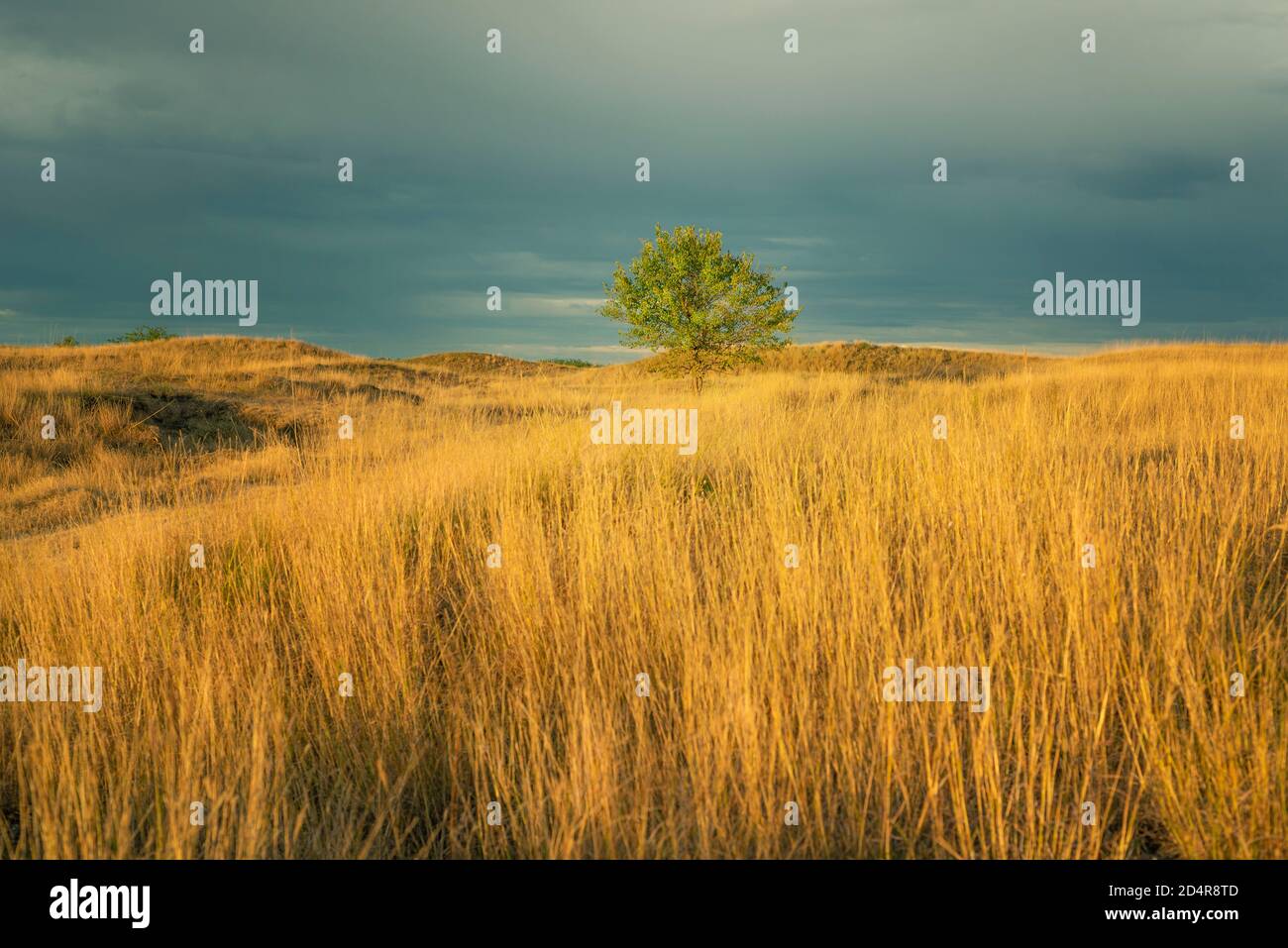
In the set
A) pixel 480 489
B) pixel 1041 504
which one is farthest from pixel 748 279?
pixel 1041 504

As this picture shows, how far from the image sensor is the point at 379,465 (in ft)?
27.6

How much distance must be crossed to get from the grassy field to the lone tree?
53.0 ft

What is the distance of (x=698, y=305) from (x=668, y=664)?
20.9m

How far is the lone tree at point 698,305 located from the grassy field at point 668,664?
16.1 meters

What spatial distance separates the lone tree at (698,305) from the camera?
2369 centimetres

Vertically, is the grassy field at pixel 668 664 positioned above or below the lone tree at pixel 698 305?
below

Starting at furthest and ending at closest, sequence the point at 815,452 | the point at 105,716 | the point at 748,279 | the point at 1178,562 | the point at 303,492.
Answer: the point at 748,279 < the point at 815,452 < the point at 303,492 < the point at 1178,562 < the point at 105,716

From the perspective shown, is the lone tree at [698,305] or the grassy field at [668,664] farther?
the lone tree at [698,305]

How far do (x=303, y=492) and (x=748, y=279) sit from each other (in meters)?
18.8

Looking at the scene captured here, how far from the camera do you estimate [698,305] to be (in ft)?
79.2

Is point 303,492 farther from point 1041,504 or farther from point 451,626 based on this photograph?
point 1041,504

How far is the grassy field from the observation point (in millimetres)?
2967

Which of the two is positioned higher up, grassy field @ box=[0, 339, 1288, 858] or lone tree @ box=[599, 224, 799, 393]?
lone tree @ box=[599, 224, 799, 393]
